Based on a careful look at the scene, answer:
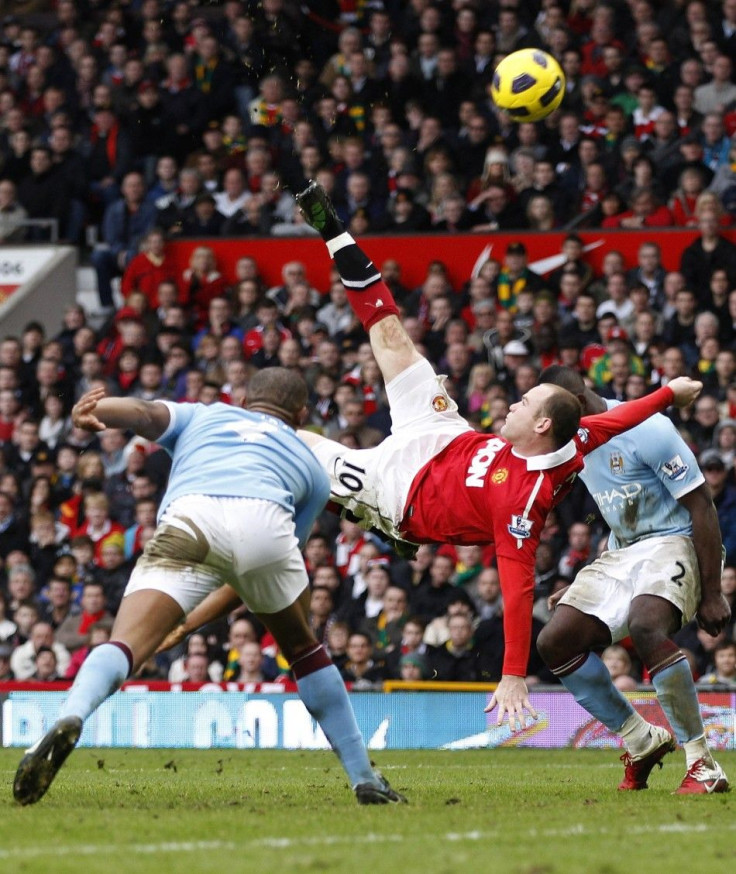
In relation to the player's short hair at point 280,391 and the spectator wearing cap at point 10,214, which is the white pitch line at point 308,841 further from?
the spectator wearing cap at point 10,214

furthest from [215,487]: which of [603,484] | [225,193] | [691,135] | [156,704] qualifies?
[225,193]

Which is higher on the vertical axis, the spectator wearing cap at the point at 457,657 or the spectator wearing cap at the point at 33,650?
the spectator wearing cap at the point at 457,657

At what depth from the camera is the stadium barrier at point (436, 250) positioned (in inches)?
713

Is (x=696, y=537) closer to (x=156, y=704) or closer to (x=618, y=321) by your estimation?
(x=156, y=704)

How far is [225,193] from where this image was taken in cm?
2072

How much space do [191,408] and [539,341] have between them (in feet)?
31.3

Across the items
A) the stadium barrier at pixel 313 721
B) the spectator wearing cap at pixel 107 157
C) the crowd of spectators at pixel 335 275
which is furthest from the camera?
the spectator wearing cap at pixel 107 157

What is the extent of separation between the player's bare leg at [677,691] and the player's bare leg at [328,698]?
178 centimetres

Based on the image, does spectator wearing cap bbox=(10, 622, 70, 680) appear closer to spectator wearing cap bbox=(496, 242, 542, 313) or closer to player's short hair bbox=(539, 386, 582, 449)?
spectator wearing cap bbox=(496, 242, 542, 313)

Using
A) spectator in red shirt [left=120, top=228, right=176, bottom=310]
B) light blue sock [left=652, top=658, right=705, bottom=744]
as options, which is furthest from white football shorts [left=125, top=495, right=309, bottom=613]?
spectator in red shirt [left=120, top=228, right=176, bottom=310]

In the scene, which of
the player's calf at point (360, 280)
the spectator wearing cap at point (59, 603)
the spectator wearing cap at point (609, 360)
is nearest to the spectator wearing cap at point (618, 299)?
the spectator wearing cap at point (609, 360)

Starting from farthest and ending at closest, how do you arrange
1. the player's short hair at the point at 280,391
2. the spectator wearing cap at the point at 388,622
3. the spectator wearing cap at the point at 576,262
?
the spectator wearing cap at the point at 576,262 < the spectator wearing cap at the point at 388,622 < the player's short hair at the point at 280,391

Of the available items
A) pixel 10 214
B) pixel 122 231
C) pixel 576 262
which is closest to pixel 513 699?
pixel 576 262

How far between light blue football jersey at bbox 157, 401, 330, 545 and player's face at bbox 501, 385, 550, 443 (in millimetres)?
1168
